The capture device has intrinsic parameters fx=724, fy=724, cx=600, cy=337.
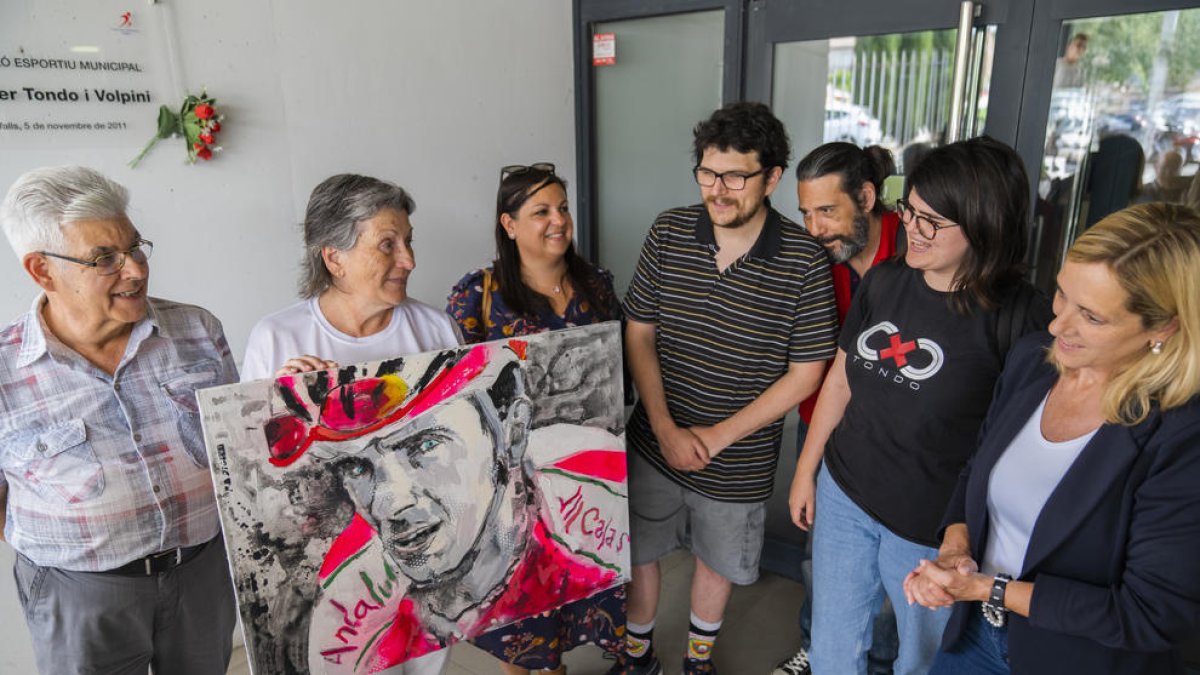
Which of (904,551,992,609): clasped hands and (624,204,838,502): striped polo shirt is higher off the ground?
(624,204,838,502): striped polo shirt

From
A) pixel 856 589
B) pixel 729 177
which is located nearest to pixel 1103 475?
pixel 856 589

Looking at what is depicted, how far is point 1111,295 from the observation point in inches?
43.8

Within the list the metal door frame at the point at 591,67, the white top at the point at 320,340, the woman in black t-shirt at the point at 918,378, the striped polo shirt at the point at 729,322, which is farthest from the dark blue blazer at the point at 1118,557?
the metal door frame at the point at 591,67

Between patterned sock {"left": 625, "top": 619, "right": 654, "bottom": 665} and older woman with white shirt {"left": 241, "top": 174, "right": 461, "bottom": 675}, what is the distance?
120 cm

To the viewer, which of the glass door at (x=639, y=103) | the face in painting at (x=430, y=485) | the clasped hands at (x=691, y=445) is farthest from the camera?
the glass door at (x=639, y=103)

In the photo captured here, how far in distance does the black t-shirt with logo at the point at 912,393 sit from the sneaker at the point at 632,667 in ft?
3.41

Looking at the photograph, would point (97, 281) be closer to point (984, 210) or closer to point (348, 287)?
point (348, 287)

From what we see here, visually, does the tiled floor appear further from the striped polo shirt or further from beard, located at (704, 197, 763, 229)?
beard, located at (704, 197, 763, 229)

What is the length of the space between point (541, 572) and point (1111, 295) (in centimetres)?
125

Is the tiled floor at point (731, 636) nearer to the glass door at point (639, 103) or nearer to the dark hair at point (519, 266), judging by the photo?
the dark hair at point (519, 266)

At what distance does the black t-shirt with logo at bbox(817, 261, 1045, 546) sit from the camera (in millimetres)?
1494

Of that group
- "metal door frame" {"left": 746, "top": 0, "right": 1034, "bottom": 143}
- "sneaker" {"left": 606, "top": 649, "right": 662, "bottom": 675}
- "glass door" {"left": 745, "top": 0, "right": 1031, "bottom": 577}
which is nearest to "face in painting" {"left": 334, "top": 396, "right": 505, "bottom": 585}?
"sneaker" {"left": 606, "top": 649, "right": 662, "bottom": 675}

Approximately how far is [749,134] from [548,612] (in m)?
1.33

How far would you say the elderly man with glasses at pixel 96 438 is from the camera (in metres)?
1.32
